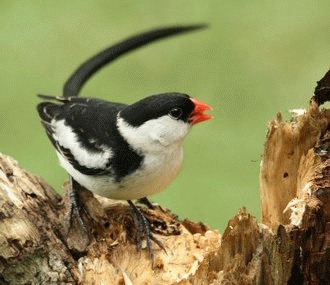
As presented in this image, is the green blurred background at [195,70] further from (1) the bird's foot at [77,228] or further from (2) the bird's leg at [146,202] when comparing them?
(1) the bird's foot at [77,228]

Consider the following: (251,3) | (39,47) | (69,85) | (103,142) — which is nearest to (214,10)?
(251,3)

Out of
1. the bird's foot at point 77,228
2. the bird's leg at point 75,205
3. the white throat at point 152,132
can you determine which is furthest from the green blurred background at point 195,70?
the bird's foot at point 77,228

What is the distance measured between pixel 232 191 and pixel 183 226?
2.84m

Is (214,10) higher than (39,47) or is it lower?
higher

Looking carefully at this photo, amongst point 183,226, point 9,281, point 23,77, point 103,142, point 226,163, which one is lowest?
point 9,281

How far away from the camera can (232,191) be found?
6.84 meters

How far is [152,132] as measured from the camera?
160 inches

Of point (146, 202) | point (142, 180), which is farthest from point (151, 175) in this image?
point (146, 202)

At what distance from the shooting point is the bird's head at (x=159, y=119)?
4020 millimetres

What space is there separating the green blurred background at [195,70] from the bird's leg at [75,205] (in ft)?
7.91

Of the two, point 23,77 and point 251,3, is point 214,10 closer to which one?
point 251,3

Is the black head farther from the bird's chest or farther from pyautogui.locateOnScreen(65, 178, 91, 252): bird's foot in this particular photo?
pyautogui.locateOnScreen(65, 178, 91, 252): bird's foot

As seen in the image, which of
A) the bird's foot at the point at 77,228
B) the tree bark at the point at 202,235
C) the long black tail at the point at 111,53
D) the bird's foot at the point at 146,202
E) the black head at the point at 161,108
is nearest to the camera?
the tree bark at the point at 202,235

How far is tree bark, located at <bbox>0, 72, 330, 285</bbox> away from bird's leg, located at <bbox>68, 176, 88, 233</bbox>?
3 cm
